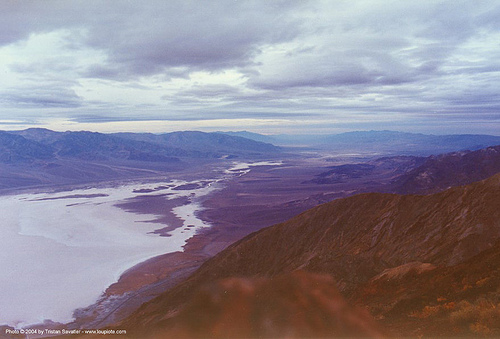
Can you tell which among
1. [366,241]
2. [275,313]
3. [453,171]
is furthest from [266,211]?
[275,313]

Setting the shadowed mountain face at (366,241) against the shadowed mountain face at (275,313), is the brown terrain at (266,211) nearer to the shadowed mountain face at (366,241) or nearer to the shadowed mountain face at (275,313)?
the shadowed mountain face at (366,241)

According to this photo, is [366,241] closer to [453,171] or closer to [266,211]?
[266,211]

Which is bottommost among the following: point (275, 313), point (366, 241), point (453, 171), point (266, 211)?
point (266, 211)

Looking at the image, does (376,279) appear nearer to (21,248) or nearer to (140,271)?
(140,271)

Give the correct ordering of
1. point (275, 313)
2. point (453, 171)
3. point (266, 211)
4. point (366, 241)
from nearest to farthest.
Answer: point (275, 313), point (366, 241), point (266, 211), point (453, 171)

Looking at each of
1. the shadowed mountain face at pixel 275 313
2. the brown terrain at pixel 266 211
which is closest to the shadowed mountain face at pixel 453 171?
the brown terrain at pixel 266 211

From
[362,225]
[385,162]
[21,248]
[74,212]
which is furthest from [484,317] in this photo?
[385,162]
